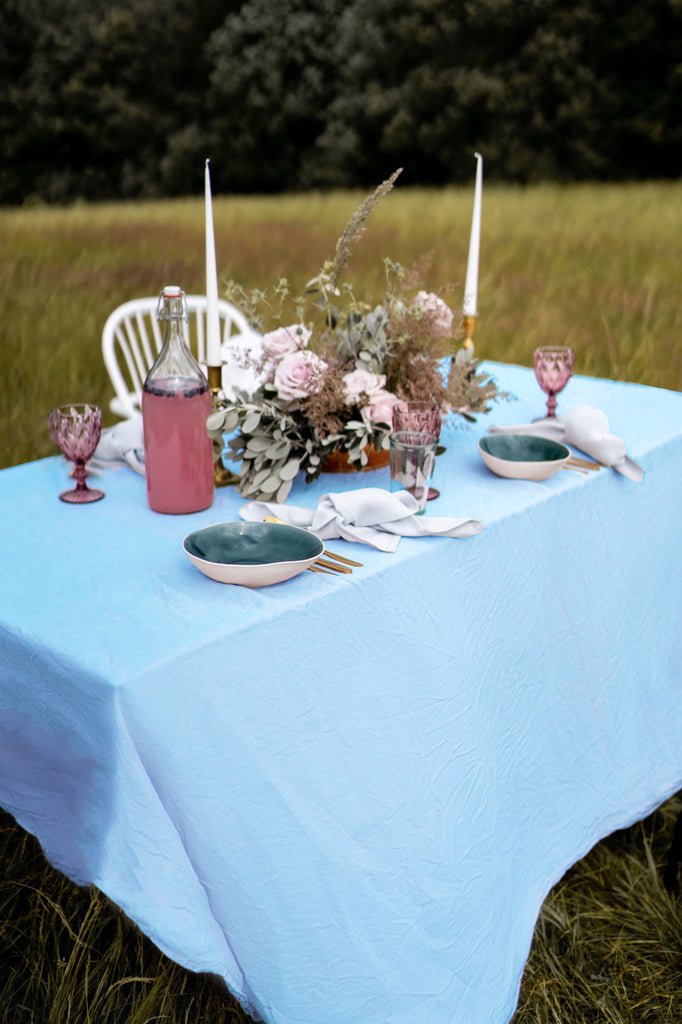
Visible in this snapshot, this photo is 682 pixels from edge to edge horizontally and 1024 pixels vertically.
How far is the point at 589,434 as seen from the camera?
5.19 ft

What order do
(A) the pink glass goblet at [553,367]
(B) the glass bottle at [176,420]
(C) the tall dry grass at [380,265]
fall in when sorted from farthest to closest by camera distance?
(C) the tall dry grass at [380,265]
(A) the pink glass goblet at [553,367]
(B) the glass bottle at [176,420]

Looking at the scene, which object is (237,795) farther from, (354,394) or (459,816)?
(354,394)

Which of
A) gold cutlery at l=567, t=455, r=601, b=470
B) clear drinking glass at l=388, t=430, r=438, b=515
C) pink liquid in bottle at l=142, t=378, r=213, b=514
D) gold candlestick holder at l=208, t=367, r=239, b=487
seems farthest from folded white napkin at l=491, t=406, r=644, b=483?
pink liquid in bottle at l=142, t=378, r=213, b=514

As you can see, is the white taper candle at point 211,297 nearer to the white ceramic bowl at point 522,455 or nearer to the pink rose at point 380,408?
the pink rose at point 380,408

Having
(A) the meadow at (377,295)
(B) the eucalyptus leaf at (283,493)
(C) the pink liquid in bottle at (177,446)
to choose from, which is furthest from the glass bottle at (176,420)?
(A) the meadow at (377,295)

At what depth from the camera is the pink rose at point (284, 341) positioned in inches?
54.7

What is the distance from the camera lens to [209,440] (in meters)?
1.29

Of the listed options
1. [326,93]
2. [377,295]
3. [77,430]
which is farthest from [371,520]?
[326,93]

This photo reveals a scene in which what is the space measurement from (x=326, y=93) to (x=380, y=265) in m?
6.65

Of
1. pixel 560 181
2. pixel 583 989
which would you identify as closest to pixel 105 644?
pixel 583 989

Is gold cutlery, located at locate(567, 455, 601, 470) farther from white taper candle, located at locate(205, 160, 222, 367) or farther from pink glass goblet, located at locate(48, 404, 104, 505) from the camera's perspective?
pink glass goblet, located at locate(48, 404, 104, 505)

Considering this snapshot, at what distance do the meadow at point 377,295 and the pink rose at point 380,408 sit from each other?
22cm

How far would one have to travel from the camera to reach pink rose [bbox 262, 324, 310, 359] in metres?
1.39

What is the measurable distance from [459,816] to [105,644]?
516mm
